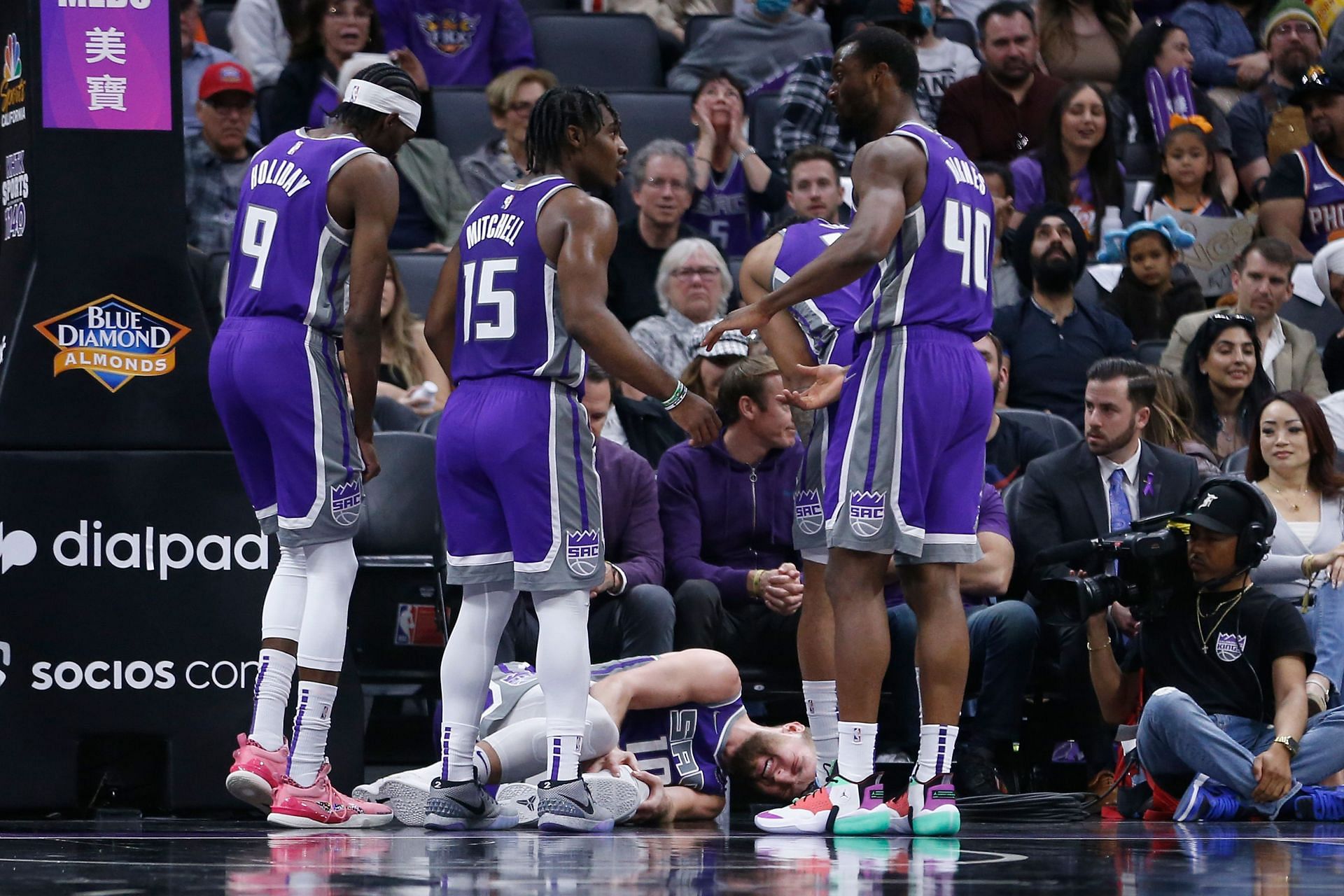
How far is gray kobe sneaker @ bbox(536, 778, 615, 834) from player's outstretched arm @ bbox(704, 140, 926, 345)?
1.26 m

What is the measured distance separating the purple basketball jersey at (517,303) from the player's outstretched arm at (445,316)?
164 millimetres

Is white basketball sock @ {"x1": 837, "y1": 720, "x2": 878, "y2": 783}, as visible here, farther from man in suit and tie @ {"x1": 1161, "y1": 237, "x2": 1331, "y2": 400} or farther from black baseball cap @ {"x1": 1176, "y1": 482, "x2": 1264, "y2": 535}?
man in suit and tie @ {"x1": 1161, "y1": 237, "x2": 1331, "y2": 400}

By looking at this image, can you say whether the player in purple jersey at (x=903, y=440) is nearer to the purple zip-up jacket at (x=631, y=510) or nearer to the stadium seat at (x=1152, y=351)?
the purple zip-up jacket at (x=631, y=510)

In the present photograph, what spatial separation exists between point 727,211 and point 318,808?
193 inches

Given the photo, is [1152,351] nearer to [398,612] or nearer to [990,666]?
[990,666]

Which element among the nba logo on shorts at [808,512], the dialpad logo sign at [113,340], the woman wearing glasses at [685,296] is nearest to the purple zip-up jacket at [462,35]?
the woman wearing glasses at [685,296]

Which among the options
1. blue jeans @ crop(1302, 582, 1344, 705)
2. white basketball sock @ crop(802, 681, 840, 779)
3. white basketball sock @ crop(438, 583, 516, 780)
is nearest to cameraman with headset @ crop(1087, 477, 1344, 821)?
blue jeans @ crop(1302, 582, 1344, 705)

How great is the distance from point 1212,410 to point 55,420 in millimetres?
4850

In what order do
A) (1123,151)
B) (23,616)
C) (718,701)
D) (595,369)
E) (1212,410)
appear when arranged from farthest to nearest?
(1123,151)
(1212,410)
(595,369)
(718,701)
(23,616)

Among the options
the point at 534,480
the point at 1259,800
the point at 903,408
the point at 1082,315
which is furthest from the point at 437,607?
the point at 1082,315

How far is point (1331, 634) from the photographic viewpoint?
247 inches

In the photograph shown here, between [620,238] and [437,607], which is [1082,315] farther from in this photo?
[437,607]

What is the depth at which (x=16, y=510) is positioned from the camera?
5465 mm

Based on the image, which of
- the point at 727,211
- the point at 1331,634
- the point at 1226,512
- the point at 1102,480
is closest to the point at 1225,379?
the point at 1102,480
